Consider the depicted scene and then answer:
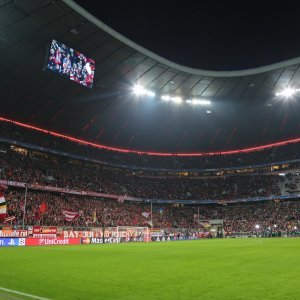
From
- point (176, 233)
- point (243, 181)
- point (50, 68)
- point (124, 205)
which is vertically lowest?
point (176, 233)

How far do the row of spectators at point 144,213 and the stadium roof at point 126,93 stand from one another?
13041mm

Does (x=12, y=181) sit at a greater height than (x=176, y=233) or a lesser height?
greater

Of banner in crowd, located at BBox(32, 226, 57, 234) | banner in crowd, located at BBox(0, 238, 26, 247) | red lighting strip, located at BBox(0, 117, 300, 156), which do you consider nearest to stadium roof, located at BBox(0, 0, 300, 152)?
red lighting strip, located at BBox(0, 117, 300, 156)

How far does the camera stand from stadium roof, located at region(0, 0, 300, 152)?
36.3 m

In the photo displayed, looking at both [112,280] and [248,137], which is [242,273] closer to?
[112,280]

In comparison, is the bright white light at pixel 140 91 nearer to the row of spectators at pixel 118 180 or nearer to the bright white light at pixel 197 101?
the bright white light at pixel 197 101

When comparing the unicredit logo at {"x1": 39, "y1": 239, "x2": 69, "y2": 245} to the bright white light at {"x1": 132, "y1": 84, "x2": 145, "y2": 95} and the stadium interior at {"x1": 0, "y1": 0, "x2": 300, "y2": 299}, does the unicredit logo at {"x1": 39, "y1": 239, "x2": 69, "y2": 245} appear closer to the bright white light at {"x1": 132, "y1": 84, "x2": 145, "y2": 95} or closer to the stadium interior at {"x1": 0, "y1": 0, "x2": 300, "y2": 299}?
the stadium interior at {"x1": 0, "y1": 0, "x2": 300, "y2": 299}

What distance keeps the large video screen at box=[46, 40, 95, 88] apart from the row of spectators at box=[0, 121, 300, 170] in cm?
1926

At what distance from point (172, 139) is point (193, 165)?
25.6 ft

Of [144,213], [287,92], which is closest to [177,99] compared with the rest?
[287,92]

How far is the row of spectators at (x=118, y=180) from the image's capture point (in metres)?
51.2

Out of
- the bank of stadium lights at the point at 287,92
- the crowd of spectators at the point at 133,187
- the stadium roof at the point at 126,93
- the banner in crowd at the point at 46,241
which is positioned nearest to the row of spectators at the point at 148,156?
the crowd of spectators at the point at 133,187

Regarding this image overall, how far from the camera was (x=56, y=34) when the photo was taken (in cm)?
3734

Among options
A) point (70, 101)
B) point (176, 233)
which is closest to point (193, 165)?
point (176, 233)
